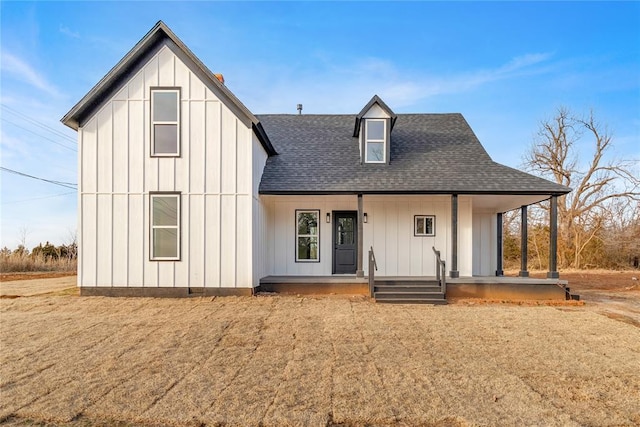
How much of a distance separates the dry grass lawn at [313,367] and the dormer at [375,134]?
5.72 metres

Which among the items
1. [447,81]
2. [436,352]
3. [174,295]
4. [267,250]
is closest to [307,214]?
[267,250]

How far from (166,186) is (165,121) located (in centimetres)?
174

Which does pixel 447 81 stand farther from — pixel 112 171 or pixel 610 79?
pixel 112 171

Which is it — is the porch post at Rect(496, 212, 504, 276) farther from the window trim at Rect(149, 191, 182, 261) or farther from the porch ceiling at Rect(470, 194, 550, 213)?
the window trim at Rect(149, 191, 182, 261)

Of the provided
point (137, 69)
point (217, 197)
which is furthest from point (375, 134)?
point (137, 69)

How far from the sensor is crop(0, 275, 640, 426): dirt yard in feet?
13.2

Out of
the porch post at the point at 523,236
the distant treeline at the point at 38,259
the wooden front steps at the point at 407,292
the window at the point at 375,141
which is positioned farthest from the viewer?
the distant treeline at the point at 38,259

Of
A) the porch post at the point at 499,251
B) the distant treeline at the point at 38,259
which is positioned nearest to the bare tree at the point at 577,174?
the porch post at the point at 499,251

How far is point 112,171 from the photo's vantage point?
10.6 metres

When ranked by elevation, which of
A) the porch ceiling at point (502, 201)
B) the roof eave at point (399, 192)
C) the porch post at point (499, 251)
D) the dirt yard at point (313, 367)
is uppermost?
the roof eave at point (399, 192)

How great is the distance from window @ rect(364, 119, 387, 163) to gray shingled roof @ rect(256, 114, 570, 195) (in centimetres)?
35

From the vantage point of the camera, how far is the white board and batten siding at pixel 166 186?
34.4 feet

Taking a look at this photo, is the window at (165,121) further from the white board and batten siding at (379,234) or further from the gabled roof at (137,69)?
the white board and batten siding at (379,234)

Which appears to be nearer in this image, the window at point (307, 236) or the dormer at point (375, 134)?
the window at point (307, 236)
